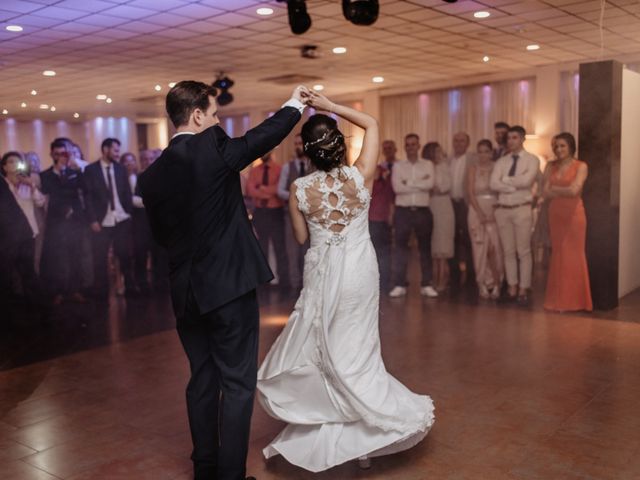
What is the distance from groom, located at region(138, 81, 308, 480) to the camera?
238 cm

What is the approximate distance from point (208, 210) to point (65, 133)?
57.0ft

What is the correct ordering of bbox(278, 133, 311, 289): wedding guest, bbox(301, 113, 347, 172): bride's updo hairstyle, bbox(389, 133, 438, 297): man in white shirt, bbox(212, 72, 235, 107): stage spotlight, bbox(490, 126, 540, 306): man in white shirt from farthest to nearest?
1. bbox(212, 72, 235, 107): stage spotlight
2. bbox(278, 133, 311, 289): wedding guest
3. bbox(389, 133, 438, 297): man in white shirt
4. bbox(490, 126, 540, 306): man in white shirt
5. bbox(301, 113, 347, 172): bride's updo hairstyle

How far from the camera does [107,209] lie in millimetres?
7316

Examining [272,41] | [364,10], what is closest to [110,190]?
[272,41]

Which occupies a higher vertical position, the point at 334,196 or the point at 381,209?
the point at 334,196

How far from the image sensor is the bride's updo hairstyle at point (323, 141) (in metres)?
2.78

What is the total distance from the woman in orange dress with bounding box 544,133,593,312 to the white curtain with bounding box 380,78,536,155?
5867mm

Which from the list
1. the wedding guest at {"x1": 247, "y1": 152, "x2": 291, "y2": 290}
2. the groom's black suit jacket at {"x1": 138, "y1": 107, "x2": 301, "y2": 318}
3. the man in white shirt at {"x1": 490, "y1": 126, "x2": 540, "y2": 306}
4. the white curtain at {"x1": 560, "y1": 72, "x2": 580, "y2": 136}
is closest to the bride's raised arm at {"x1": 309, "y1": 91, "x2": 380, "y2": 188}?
the groom's black suit jacket at {"x1": 138, "y1": 107, "x2": 301, "y2": 318}

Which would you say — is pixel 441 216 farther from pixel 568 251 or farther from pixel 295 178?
pixel 295 178

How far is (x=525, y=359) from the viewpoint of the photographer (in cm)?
449

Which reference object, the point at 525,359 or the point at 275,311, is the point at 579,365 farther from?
the point at 275,311

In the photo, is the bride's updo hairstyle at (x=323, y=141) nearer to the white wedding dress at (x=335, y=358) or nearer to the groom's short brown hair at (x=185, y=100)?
→ the white wedding dress at (x=335, y=358)

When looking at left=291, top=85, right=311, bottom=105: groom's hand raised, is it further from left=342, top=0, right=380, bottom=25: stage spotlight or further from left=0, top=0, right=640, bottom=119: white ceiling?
left=0, top=0, right=640, bottom=119: white ceiling

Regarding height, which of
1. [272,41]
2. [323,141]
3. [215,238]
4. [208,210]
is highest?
[272,41]
